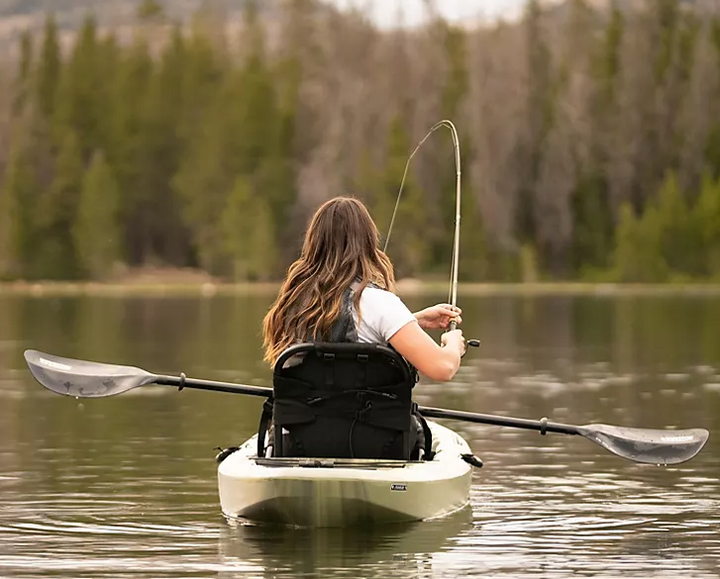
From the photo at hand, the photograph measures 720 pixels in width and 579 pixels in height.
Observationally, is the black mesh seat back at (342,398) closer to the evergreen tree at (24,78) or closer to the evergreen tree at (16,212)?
the evergreen tree at (16,212)

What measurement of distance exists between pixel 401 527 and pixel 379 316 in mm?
1444

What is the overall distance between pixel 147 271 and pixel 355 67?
64.1 ft

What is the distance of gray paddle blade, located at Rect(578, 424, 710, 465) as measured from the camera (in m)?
11.2

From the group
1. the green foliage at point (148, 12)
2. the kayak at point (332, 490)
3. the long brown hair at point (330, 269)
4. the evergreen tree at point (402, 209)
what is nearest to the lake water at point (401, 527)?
the kayak at point (332, 490)

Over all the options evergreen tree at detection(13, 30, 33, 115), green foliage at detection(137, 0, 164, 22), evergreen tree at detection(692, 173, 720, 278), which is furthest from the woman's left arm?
green foliage at detection(137, 0, 164, 22)

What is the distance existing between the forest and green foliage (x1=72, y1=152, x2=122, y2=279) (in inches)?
5.4

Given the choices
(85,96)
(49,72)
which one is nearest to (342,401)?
(85,96)

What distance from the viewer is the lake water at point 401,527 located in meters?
9.99

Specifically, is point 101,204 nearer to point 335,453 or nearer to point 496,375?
point 496,375

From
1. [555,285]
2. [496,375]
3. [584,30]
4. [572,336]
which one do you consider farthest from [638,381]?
[584,30]

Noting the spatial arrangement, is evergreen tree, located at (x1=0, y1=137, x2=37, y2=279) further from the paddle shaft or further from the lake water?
the paddle shaft

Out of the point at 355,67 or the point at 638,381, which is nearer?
the point at 638,381

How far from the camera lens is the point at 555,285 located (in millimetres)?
99438

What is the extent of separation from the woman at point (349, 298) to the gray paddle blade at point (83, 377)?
1533 mm
